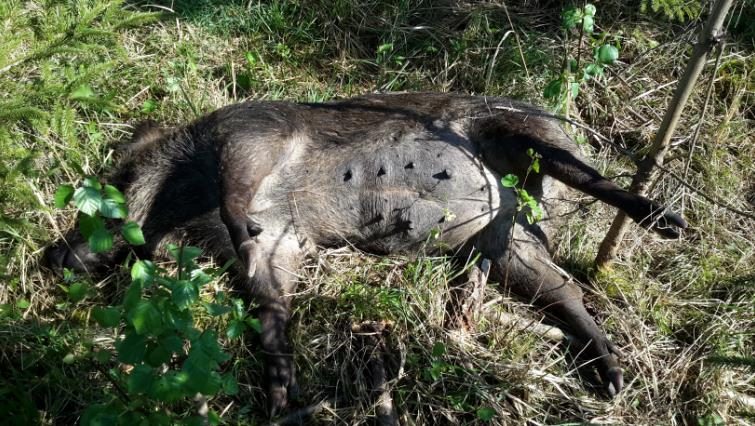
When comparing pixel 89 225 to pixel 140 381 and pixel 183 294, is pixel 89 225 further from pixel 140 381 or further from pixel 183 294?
pixel 140 381

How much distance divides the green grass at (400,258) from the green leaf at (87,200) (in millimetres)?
1383

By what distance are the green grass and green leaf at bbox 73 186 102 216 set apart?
4.54 feet

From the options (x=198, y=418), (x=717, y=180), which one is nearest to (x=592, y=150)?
(x=717, y=180)

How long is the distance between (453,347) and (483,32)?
288 centimetres

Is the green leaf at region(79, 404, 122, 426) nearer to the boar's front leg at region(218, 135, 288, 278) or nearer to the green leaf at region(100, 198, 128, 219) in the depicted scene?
the green leaf at region(100, 198, 128, 219)

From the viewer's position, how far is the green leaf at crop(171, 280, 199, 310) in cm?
234

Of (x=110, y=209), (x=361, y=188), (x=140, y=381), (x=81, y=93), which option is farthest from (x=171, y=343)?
(x=81, y=93)

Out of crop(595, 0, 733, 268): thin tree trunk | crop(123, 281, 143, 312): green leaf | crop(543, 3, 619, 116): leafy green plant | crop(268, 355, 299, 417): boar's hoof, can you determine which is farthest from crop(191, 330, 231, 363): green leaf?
crop(543, 3, 619, 116): leafy green plant

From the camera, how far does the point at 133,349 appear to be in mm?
2285

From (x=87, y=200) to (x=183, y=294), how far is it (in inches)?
18.6

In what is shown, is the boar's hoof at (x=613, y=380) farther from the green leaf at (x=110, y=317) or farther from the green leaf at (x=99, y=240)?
the green leaf at (x=99, y=240)

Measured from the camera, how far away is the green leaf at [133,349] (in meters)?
2.27

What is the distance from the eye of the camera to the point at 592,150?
4.89 meters

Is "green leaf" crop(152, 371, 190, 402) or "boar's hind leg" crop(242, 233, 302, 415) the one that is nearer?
"green leaf" crop(152, 371, 190, 402)
